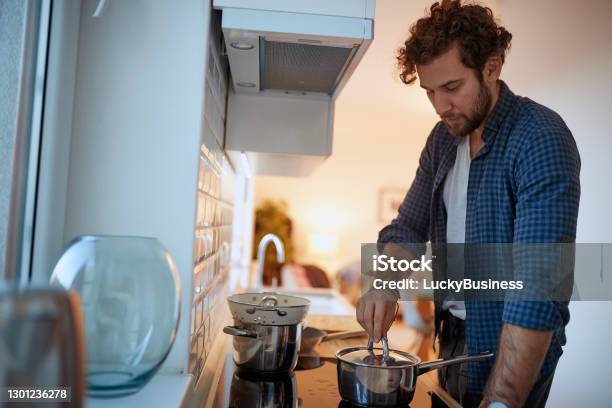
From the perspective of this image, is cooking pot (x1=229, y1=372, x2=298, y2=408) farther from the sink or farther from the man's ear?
the sink

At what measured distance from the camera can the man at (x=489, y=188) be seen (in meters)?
1.08

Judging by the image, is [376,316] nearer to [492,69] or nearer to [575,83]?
[492,69]

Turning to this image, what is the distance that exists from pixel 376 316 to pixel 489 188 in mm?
416

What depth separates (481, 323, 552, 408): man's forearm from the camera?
3.43ft

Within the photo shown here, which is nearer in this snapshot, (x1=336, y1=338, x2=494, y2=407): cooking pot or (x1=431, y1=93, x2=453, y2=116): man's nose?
(x1=336, y1=338, x2=494, y2=407): cooking pot

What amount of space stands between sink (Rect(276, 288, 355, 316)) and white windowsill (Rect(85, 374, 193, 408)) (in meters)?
1.28

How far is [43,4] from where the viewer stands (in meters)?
0.89

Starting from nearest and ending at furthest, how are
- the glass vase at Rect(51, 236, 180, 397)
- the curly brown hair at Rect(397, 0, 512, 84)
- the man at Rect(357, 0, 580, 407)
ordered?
1. the glass vase at Rect(51, 236, 180, 397)
2. the man at Rect(357, 0, 580, 407)
3. the curly brown hair at Rect(397, 0, 512, 84)

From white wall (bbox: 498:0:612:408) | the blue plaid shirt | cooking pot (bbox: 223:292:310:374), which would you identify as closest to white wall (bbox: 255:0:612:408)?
white wall (bbox: 498:0:612:408)

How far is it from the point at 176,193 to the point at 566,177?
78 centimetres

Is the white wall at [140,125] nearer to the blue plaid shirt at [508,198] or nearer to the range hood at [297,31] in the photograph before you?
the range hood at [297,31]

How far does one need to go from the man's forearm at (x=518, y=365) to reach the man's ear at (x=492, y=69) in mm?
628

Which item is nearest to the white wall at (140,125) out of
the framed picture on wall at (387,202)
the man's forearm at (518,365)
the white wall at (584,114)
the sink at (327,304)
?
the man's forearm at (518,365)

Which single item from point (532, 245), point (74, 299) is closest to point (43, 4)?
point (74, 299)
